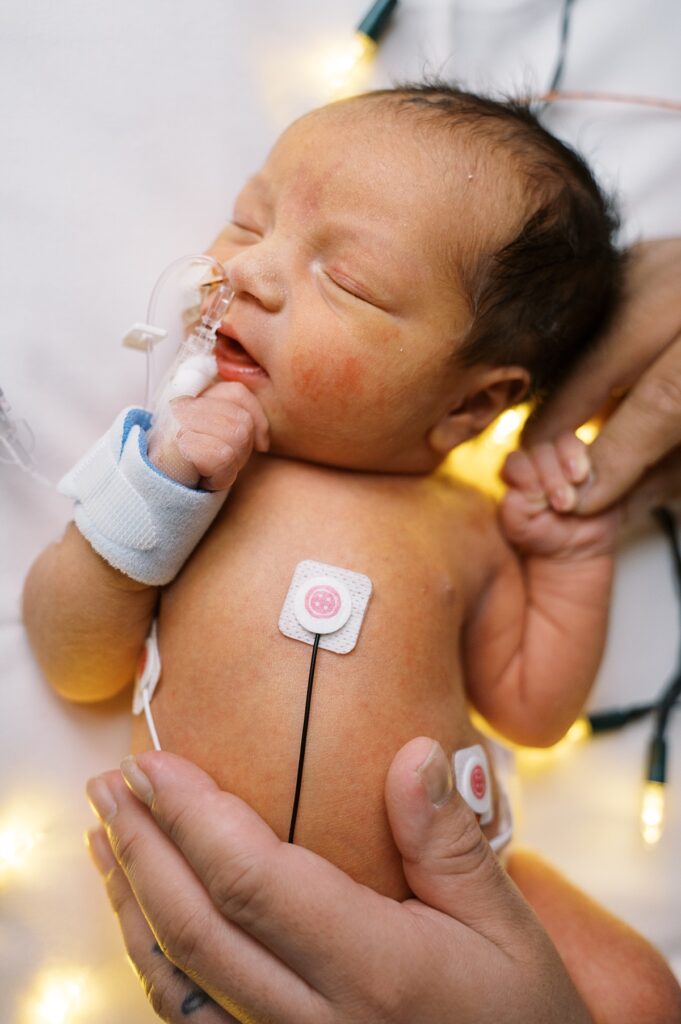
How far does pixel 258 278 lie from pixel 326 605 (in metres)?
0.51

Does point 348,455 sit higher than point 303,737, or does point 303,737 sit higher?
point 348,455

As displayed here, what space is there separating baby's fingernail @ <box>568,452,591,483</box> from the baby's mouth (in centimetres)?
62

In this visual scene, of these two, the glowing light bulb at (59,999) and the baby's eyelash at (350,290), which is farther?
the glowing light bulb at (59,999)

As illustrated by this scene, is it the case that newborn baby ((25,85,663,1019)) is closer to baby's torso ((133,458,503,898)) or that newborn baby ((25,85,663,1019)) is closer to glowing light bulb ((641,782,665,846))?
baby's torso ((133,458,503,898))

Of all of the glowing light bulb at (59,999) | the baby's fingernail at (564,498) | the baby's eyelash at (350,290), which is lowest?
the glowing light bulb at (59,999)

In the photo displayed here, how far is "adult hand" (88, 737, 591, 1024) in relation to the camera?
3.60 ft

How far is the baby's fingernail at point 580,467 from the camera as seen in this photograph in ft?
5.27

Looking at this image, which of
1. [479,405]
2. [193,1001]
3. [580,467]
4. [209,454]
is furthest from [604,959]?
[209,454]

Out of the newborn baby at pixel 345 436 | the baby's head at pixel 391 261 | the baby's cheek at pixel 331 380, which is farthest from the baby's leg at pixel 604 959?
the baby's cheek at pixel 331 380

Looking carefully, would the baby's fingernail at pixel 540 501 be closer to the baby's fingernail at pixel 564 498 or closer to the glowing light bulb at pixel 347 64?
the baby's fingernail at pixel 564 498

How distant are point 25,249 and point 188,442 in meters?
0.58

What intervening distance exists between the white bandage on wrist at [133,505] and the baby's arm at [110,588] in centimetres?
3

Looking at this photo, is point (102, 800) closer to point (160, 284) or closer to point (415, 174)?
point (160, 284)

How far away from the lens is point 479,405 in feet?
5.05
